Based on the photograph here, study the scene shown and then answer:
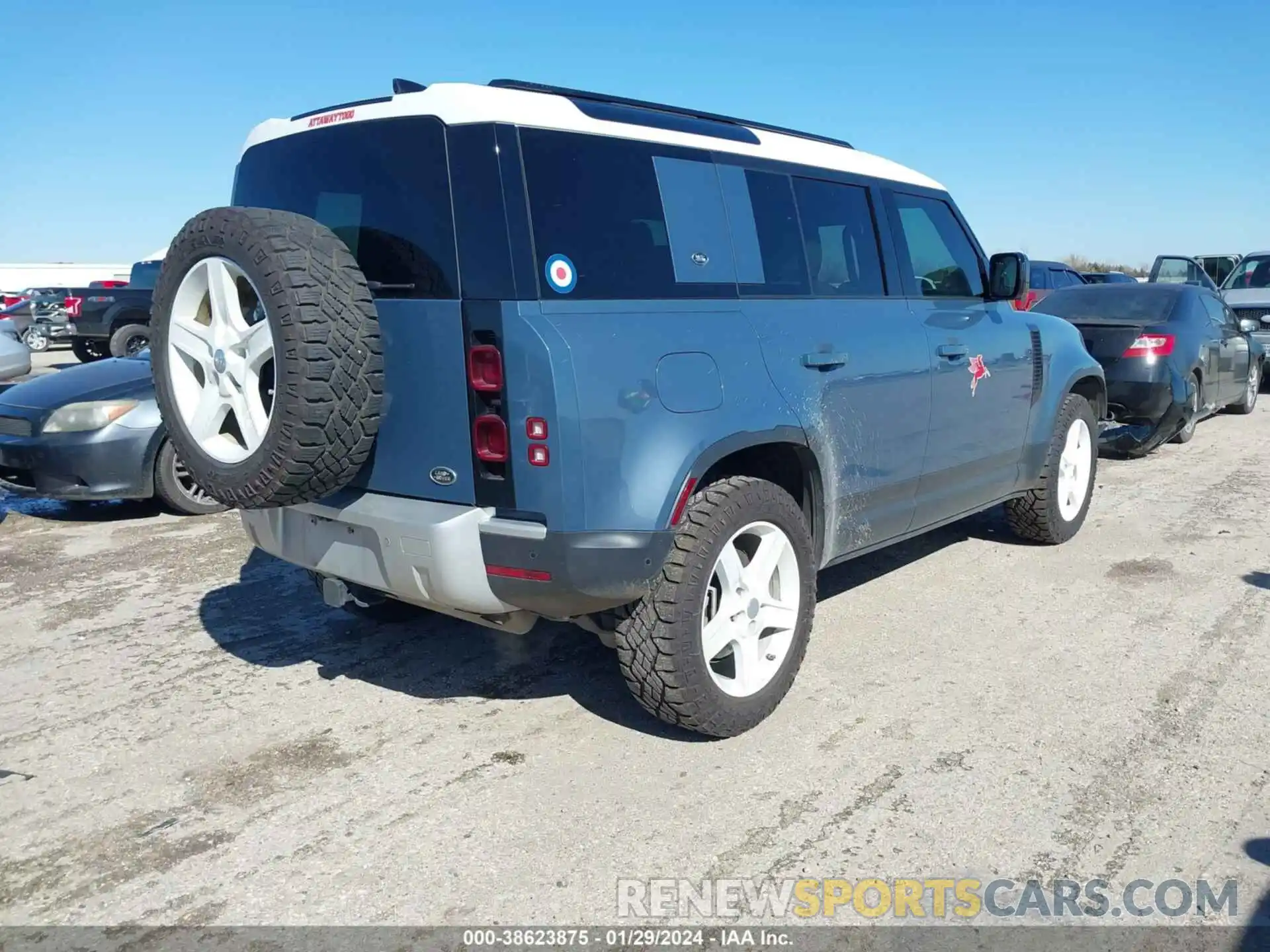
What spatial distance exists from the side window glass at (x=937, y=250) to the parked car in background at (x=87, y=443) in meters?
4.57

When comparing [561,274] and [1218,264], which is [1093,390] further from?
[1218,264]

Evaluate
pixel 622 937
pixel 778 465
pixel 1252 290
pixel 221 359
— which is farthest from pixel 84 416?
pixel 1252 290

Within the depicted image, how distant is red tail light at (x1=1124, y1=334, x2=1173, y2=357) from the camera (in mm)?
8609

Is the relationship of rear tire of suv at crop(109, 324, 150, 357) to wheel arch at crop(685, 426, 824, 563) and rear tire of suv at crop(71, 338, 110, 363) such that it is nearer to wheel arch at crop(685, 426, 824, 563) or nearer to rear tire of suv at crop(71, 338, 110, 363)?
rear tire of suv at crop(71, 338, 110, 363)

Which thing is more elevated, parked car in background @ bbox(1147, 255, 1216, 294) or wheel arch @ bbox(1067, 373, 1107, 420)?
parked car in background @ bbox(1147, 255, 1216, 294)

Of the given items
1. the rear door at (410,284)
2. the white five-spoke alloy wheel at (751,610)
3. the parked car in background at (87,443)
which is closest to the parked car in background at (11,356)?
the parked car in background at (87,443)

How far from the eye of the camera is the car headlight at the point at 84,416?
20.9ft

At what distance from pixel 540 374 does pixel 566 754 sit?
4.49ft

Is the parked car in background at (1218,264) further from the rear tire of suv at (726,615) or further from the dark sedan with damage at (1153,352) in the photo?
the rear tire of suv at (726,615)

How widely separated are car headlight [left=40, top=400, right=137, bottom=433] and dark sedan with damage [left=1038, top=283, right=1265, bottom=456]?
7.73 m

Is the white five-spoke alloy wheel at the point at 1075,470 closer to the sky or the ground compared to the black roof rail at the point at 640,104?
closer to the ground

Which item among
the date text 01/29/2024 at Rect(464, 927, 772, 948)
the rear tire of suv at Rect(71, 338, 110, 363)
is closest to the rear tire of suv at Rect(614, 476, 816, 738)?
the date text 01/29/2024 at Rect(464, 927, 772, 948)

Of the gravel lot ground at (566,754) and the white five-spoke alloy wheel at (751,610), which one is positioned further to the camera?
the white five-spoke alloy wheel at (751,610)

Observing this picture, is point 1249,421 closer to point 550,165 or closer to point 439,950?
point 550,165
